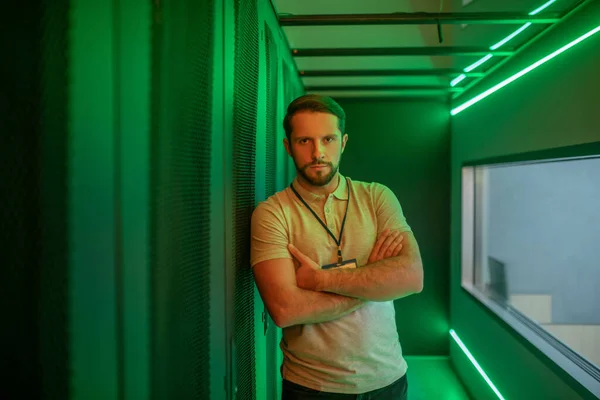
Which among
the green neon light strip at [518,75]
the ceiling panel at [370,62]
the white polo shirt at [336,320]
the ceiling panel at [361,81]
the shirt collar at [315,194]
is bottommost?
the white polo shirt at [336,320]

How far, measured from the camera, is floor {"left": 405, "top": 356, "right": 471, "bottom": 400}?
156 inches

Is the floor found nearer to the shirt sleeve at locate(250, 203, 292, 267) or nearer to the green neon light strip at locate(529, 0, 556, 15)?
the shirt sleeve at locate(250, 203, 292, 267)

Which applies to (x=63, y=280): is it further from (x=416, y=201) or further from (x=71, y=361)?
(x=416, y=201)

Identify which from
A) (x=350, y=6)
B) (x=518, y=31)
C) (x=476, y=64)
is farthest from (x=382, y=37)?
(x=518, y=31)

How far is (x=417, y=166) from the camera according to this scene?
480 centimetres

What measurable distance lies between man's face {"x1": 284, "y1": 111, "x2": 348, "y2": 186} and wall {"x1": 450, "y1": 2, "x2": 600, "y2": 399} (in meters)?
1.32

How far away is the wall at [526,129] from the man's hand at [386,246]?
1166 millimetres

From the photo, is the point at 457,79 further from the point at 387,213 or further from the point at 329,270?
the point at 329,270

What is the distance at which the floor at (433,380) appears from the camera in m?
3.97

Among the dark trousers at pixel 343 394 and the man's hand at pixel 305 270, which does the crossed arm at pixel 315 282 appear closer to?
the man's hand at pixel 305 270

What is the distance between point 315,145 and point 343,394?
3.35 feet

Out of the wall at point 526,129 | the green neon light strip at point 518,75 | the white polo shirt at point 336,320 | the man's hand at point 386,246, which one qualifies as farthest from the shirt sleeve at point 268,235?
the green neon light strip at point 518,75

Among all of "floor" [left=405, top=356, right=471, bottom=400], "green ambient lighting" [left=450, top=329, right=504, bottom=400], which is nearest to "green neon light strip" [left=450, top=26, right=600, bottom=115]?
"green ambient lighting" [left=450, top=329, right=504, bottom=400]

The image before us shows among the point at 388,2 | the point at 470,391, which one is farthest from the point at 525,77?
the point at 470,391
